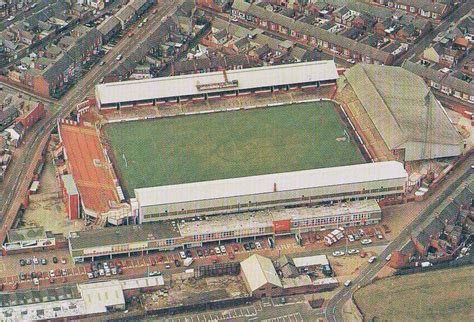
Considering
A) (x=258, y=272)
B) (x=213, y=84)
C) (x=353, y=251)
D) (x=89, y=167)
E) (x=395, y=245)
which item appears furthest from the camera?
(x=213, y=84)

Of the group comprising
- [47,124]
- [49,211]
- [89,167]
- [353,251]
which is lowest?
[353,251]

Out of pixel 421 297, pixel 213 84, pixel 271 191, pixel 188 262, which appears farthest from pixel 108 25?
pixel 421 297

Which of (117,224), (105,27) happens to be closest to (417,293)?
(117,224)

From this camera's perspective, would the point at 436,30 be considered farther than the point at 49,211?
Yes

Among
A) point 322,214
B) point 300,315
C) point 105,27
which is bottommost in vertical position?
point 300,315

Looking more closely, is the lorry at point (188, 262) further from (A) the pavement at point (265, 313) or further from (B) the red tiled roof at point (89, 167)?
(B) the red tiled roof at point (89, 167)

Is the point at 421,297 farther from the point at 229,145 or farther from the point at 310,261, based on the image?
the point at 229,145

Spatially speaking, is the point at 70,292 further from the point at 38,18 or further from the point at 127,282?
the point at 38,18
